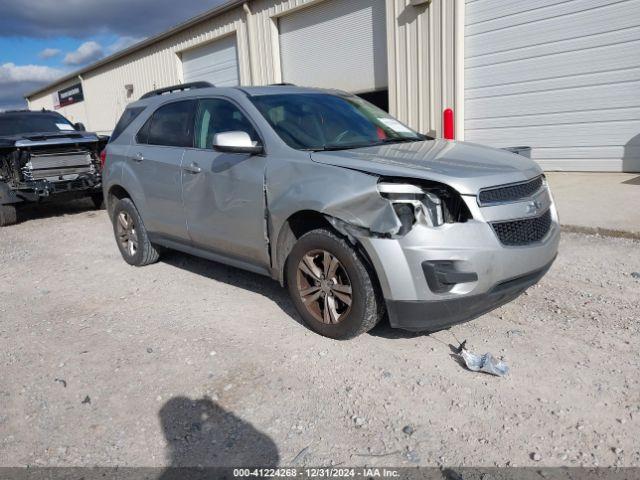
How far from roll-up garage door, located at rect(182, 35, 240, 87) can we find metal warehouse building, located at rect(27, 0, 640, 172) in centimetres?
56

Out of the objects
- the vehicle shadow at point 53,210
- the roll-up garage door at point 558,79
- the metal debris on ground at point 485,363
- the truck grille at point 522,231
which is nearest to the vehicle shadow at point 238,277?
the metal debris on ground at point 485,363

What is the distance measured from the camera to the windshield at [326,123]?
3.99 meters

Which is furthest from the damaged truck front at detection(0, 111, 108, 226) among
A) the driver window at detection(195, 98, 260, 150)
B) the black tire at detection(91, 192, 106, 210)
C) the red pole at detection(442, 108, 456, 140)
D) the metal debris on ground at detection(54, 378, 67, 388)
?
the red pole at detection(442, 108, 456, 140)

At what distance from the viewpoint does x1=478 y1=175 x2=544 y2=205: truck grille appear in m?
3.14

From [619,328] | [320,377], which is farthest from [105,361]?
[619,328]

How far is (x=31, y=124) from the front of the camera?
10.3 metres

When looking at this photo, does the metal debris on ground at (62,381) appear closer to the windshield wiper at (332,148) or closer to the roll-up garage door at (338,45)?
the windshield wiper at (332,148)

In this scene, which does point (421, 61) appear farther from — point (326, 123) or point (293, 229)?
point (293, 229)

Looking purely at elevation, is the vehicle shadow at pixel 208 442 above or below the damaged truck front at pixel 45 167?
below

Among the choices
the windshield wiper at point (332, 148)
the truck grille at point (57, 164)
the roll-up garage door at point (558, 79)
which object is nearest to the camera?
the windshield wiper at point (332, 148)

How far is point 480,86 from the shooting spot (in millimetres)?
10273

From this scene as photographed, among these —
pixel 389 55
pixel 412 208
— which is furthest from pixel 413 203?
pixel 389 55

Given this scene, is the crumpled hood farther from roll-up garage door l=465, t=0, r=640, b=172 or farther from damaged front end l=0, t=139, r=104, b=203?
damaged front end l=0, t=139, r=104, b=203

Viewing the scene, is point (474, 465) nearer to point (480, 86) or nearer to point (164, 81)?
point (480, 86)
